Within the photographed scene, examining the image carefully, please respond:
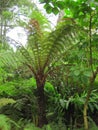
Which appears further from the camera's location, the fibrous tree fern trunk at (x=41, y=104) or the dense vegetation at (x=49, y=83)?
the fibrous tree fern trunk at (x=41, y=104)

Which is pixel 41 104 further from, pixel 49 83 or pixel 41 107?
pixel 49 83

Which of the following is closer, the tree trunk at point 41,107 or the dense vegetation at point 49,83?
the dense vegetation at point 49,83

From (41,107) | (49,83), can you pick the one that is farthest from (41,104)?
(49,83)

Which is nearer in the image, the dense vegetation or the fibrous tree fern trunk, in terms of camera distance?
the dense vegetation

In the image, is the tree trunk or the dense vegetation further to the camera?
the tree trunk

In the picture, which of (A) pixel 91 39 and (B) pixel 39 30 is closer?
(A) pixel 91 39

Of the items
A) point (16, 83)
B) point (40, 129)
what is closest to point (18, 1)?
point (16, 83)

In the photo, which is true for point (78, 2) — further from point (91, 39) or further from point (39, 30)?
point (39, 30)

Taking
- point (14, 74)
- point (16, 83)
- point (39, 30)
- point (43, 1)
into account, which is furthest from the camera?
point (14, 74)

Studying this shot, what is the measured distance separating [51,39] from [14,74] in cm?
174

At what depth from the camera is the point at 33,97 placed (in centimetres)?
405

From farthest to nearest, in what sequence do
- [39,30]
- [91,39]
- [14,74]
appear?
[14,74] < [39,30] < [91,39]

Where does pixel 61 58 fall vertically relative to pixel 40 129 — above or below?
above

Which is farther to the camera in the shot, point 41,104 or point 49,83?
point 49,83
